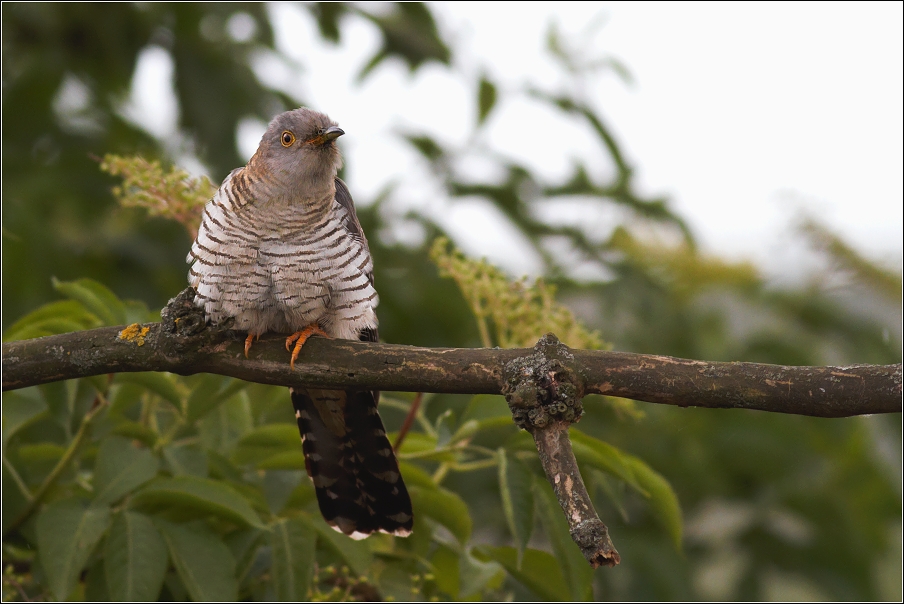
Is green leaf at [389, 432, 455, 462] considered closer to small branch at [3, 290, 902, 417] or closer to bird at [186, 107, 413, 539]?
bird at [186, 107, 413, 539]

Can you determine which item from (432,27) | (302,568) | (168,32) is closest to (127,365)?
(302,568)

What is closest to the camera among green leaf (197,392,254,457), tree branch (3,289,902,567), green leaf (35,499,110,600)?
tree branch (3,289,902,567)

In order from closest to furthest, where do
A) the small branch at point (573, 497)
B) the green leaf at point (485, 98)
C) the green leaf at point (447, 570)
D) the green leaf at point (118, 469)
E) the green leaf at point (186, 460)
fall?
the small branch at point (573, 497)
the green leaf at point (118, 469)
the green leaf at point (186, 460)
the green leaf at point (447, 570)
the green leaf at point (485, 98)

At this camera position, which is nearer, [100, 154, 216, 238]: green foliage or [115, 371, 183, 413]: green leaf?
[115, 371, 183, 413]: green leaf

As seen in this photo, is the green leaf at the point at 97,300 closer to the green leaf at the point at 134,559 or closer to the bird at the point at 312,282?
the bird at the point at 312,282

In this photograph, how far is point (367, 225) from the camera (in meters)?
4.18

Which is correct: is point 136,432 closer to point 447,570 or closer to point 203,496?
point 203,496

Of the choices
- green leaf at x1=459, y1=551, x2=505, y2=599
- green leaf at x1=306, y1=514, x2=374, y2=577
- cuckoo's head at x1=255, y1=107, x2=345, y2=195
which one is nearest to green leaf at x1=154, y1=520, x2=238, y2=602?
green leaf at x1=306, y1=514, x2=374, y2=577

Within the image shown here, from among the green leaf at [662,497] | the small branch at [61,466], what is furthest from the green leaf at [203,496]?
the green leaf at [662,497]

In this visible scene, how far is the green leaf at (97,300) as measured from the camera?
2227 mm

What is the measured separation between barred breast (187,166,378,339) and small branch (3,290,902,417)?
0.33m

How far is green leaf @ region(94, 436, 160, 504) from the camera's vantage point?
2100 millimetres

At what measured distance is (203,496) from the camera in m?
2.04

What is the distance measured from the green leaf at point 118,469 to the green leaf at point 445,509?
67 cm
